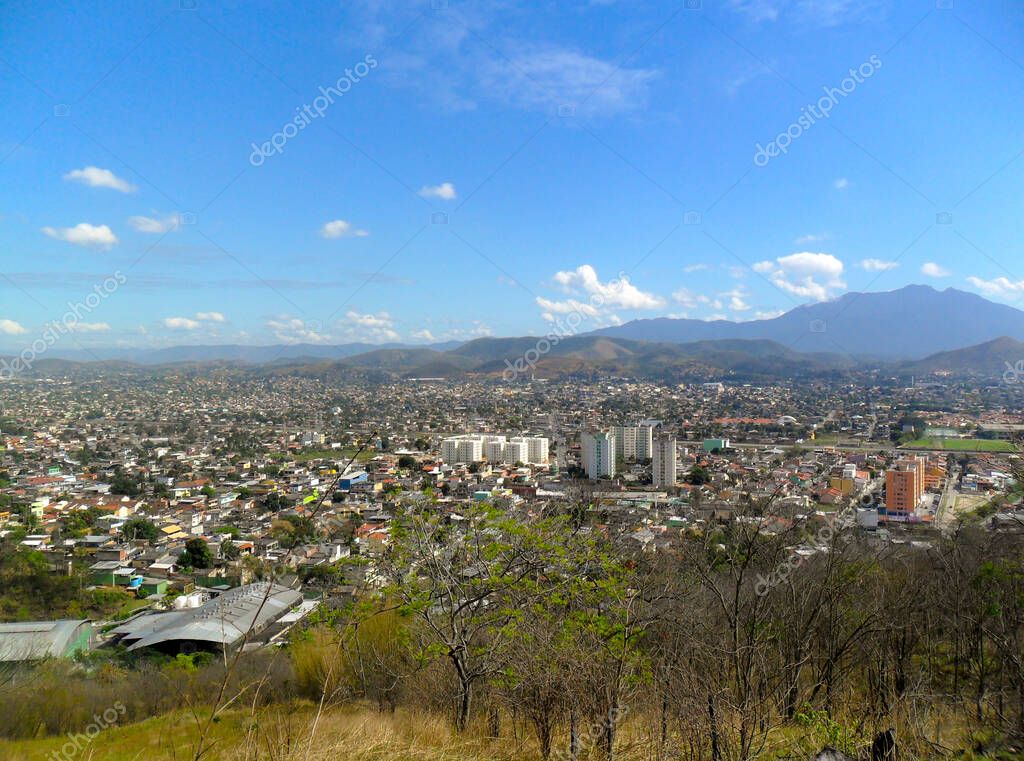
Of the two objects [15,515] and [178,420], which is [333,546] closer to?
[15,515]

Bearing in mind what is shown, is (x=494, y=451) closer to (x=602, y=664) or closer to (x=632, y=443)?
(x=632, y=443)

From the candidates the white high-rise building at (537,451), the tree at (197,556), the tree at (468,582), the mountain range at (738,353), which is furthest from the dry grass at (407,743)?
the mountain range at (738,353)

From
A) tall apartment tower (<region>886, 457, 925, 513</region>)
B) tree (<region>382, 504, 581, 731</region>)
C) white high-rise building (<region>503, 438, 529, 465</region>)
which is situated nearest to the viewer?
tree (<region>382, 504, 581, 731</region>)

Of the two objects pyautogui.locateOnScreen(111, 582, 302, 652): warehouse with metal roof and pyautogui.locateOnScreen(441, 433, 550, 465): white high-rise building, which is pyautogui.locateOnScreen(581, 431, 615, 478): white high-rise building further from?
pyautogui.locateOnScreen(111, 582, 302, 652): warehouse with metal roof

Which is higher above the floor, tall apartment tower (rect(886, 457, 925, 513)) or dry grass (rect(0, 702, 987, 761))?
dry grass (rect(0, 702, 987, 761))

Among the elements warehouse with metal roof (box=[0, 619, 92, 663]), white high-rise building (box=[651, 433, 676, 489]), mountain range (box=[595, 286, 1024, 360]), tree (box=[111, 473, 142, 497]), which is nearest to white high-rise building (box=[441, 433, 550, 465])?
white high-rise building (box=[651, 433, 676, 489])

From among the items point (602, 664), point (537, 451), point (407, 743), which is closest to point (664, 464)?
point (537, 451)
